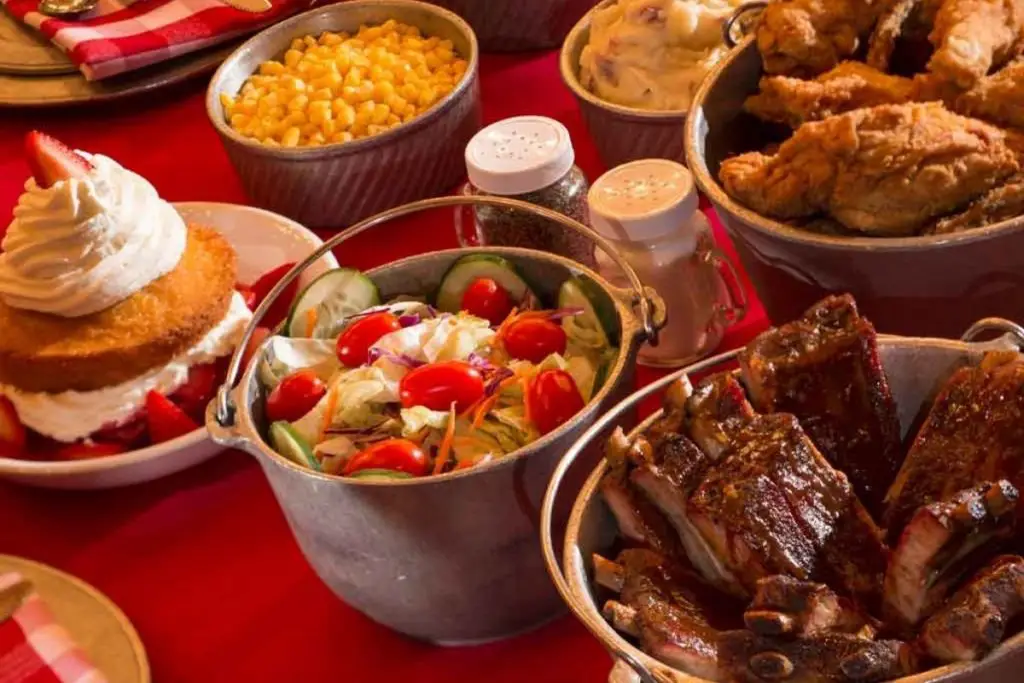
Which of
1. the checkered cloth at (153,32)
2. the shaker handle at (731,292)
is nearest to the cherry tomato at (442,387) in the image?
the shaker handle at (731,292)

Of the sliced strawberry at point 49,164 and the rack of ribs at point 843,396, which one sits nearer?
the rack of ribs at point 843,396

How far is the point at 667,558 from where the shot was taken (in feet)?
2.57

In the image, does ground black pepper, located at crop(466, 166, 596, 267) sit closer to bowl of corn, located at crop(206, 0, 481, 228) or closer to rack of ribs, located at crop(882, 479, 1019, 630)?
bowl of corn, located at crop(206, 0, 481, 228)

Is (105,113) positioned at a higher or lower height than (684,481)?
lower

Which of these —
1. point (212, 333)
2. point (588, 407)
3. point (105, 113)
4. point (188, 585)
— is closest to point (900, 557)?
point (588, 407)

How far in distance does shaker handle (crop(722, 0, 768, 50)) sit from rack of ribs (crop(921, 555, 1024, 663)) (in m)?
0.77

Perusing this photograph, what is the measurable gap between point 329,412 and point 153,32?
1227mm

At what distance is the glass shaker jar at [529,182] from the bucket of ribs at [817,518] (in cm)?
48

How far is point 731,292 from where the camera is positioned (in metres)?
1.34

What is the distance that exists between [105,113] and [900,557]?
1858 millimetres

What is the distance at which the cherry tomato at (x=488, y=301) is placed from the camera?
1229mm

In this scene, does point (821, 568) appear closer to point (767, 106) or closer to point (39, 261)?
point (767, 106)

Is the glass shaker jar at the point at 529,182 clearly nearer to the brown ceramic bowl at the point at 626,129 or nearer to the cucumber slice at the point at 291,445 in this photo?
the brown ceramic bowl at the point at 626,129

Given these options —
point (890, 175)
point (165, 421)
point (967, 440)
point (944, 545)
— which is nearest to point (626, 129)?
point (890, 175)
